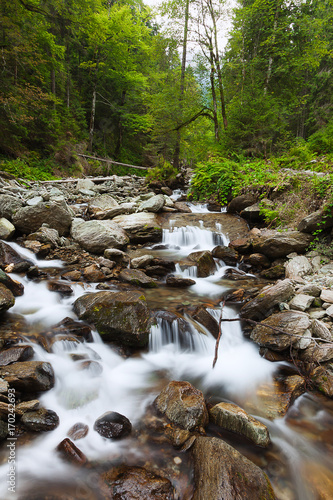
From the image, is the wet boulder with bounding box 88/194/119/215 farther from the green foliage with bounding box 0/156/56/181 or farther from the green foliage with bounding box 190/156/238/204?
the green foliage with bounding box 0/156/56/181

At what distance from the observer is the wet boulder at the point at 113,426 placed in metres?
2.55

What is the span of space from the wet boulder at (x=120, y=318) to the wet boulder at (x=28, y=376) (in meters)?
1.04

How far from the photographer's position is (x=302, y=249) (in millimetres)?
6250

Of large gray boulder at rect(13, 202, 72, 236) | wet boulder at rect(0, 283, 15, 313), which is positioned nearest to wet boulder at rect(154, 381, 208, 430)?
wet boulder at rect(0, 283, 15, 313)

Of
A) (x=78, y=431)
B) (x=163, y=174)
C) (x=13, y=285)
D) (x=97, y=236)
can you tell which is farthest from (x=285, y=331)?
(x=163, y=174)

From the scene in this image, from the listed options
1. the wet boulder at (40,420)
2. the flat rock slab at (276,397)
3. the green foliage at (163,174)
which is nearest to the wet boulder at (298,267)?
the flat rock slab at (276,397)

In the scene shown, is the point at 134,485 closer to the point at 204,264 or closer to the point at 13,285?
the point at 13,285

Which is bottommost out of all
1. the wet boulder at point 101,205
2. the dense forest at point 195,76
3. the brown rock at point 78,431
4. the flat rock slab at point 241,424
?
the brown rock at point 78,431

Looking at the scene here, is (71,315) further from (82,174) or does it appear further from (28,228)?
(82,174)

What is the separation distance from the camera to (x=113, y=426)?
8.54 ft

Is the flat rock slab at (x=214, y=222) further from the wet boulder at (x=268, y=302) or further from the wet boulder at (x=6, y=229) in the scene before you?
the wet boulder at (x=6, y=229)

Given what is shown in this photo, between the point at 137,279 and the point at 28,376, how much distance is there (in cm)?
313

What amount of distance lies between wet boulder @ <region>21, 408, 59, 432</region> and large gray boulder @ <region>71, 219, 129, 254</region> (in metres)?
4.65

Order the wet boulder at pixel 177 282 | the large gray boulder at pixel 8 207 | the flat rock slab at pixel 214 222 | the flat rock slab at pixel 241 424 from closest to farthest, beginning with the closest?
the flat rock slab at pixel 241 424
the wet boulder at pixel 177 282
the large gray boulder at pixel 8 207
the flat rock slab at pixel 214 222
